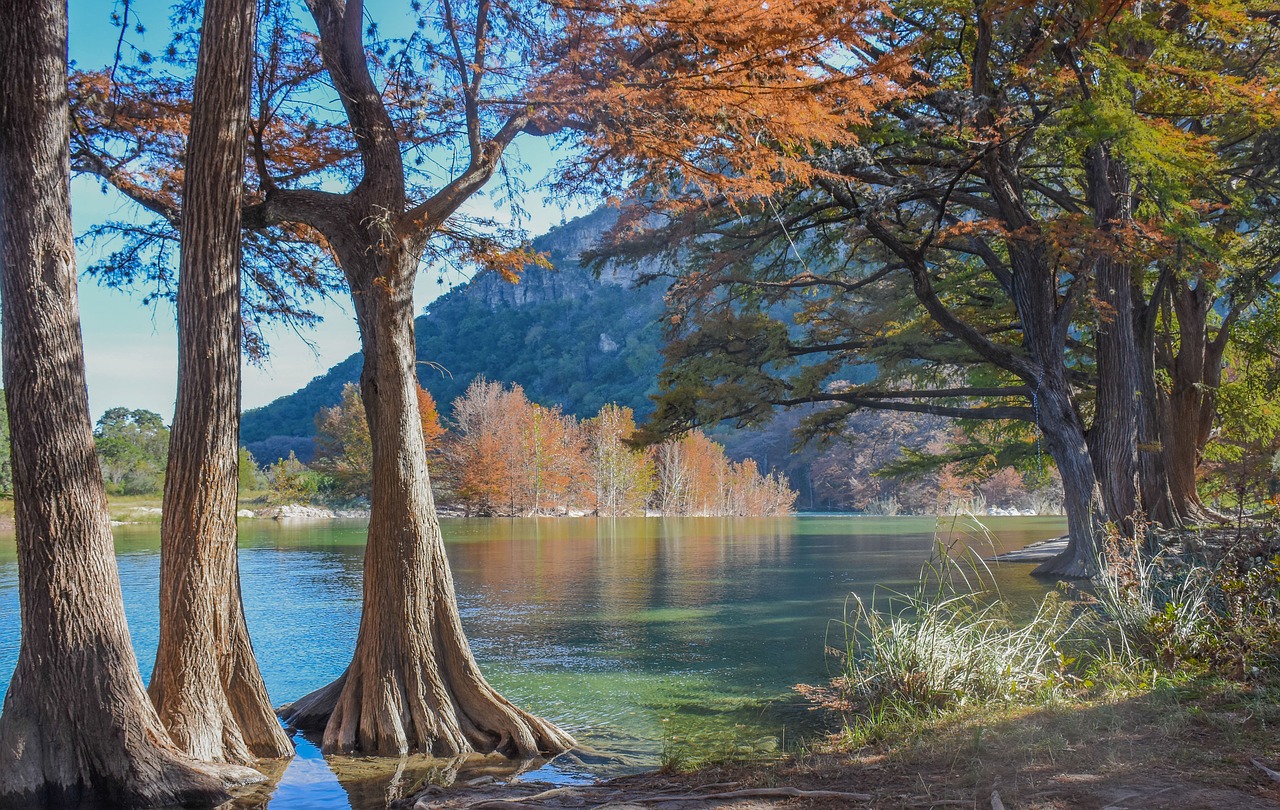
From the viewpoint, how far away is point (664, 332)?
15.8 metres

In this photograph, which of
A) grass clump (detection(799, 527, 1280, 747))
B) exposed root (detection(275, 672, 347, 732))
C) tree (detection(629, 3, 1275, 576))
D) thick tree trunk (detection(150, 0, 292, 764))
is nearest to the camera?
grass clump (detection(799, 527, 1280, 747))

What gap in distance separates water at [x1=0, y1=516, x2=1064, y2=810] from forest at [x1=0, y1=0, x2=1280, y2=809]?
0.66ft

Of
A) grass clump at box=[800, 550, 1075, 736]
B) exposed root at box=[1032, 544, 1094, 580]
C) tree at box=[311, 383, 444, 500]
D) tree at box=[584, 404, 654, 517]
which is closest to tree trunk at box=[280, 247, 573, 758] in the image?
grass clump at box=[800, 550, 1075, 736]

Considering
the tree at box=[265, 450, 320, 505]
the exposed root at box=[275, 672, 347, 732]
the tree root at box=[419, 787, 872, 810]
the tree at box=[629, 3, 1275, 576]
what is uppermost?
the tree at box=[629, 3, 1275, 576]

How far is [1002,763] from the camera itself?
403 centimetres

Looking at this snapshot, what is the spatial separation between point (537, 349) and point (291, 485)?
2587 inches

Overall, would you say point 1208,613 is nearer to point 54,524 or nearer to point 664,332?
point 54,524

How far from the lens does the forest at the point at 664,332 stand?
4.84m

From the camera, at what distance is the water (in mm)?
6312

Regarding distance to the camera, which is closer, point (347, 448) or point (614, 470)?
point (347, 448)

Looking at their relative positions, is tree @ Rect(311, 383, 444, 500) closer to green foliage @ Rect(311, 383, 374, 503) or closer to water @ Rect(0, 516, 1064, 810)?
green foliage @ Rect(311, 383, 374, 503)

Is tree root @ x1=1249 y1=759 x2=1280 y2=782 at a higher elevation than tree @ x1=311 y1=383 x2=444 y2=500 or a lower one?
lower

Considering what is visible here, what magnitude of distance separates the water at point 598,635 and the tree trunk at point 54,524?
0.83 m

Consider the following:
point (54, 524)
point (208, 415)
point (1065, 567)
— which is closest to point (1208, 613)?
point (208, 415)
